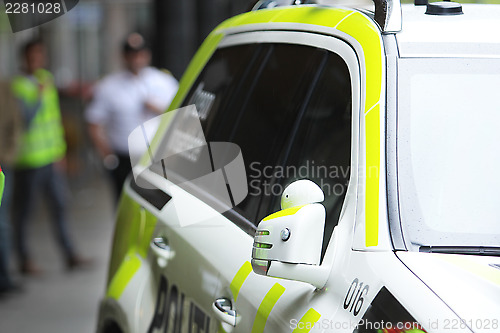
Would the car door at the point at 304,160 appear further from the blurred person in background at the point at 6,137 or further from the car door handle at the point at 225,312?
the blurred person in background at the point at 6,137

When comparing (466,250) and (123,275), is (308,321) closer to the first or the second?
(466,250)

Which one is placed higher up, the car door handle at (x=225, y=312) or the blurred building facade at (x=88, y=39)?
the car door handle at (x=225, y=312)

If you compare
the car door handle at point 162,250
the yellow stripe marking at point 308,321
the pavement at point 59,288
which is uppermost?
the yellow stripe marking at point 308,321

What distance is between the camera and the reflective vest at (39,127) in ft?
24.3

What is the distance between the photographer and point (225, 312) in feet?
8.21

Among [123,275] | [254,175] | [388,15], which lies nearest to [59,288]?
[123,275]

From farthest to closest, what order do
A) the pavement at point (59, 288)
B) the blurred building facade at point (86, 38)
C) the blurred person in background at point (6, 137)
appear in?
the blurred building facade at point (86, 38)
the blurred person in background at point (6, 137)
the pavement at point (59, 288)

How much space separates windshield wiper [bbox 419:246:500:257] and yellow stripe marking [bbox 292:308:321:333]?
28 cm

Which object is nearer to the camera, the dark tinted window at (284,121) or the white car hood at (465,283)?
the white car hood at (465,283)

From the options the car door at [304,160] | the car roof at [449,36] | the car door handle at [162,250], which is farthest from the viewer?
the car door handle at [162,250]

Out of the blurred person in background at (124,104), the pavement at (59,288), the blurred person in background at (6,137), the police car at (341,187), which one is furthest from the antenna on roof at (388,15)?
the blurred person in background at (124,104)

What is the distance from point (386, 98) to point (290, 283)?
1.68ft

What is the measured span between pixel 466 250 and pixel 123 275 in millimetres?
1717

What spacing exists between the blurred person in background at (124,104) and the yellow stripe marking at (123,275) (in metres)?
3.66
